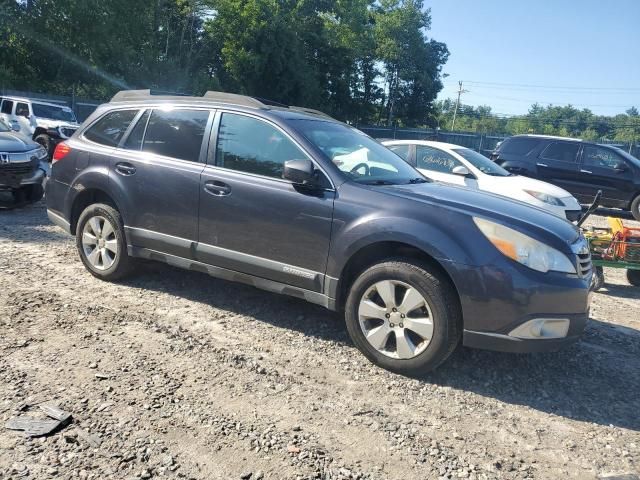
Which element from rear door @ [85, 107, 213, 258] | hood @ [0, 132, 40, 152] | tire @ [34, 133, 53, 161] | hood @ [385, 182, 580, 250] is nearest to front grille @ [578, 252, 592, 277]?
hood @ [385, 182, 580, 250]

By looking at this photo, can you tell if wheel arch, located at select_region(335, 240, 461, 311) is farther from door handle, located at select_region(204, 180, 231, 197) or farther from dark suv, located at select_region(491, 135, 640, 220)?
dark suv, located at select_region(491, 135, 640, 220)

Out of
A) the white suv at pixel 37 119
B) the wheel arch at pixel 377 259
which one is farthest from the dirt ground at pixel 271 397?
the white suv at pixel 37 119

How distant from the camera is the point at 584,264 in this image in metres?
3.77

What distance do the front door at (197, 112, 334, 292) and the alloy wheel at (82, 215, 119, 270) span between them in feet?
3.60

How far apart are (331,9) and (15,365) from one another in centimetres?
5052

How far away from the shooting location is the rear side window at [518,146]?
12742 millimetres

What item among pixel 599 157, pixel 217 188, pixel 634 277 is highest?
pixel 599 157

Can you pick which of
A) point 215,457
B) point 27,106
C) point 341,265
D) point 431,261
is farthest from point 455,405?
point 27,106

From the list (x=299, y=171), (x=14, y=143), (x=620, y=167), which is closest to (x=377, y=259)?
(x=299, y=171)

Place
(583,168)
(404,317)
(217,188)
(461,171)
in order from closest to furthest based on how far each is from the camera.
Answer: (404,317) → (217,188) → (461,171) → (583,168)

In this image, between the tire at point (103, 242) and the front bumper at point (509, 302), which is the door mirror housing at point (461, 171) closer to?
the front bumper at point (509, 302)

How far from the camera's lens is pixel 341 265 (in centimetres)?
386

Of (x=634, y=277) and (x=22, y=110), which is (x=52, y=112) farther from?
(x=634, y=277)

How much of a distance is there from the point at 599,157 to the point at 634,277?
264 inches
